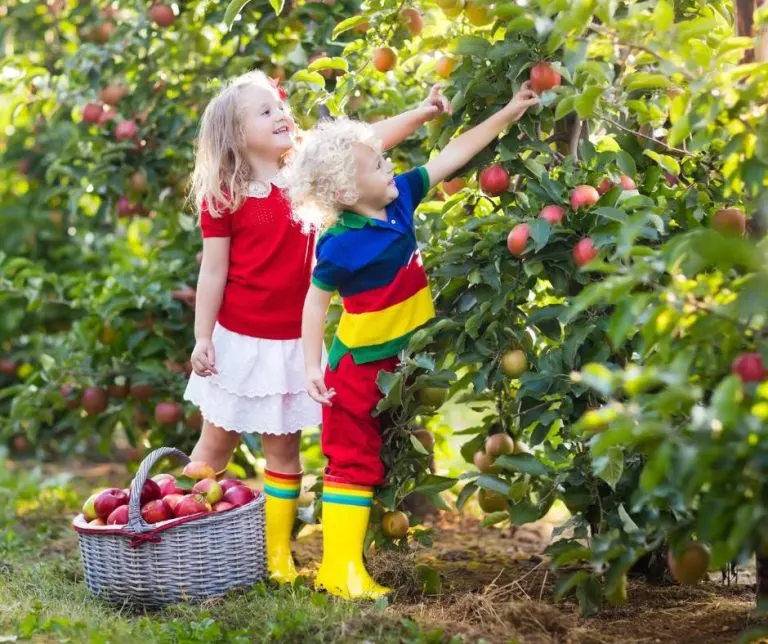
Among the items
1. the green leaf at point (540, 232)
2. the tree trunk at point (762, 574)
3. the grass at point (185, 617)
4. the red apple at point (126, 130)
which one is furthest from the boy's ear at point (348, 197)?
the red apple at point (126, 130)

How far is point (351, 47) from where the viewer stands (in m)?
2.86

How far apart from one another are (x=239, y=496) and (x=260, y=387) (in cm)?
30

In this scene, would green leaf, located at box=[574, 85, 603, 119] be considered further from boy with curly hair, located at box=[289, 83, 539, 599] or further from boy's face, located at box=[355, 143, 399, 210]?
boy's face, located at box=[355, 143, 399, 210]

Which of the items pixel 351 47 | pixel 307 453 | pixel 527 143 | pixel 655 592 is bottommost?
pixel 307 453

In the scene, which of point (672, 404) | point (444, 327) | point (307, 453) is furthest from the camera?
point (307, 453)

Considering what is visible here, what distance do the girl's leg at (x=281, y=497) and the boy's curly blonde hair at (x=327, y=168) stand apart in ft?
2.18

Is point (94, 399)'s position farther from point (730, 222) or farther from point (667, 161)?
point (730, 222)

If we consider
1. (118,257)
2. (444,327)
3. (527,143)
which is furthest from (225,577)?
(118,257)

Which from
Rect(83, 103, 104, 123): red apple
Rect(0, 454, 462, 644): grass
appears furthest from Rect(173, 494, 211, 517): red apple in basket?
Rect(83, 103, 104, 123): red apple

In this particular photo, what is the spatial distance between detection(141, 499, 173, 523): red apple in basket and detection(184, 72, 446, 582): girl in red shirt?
1.03 feet

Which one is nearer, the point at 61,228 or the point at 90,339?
the point at 90,339

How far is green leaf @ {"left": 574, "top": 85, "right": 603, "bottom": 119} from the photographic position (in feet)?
7.14

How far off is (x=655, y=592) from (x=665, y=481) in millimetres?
940

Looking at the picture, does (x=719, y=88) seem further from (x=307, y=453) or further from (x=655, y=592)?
(x=307, y=453)
